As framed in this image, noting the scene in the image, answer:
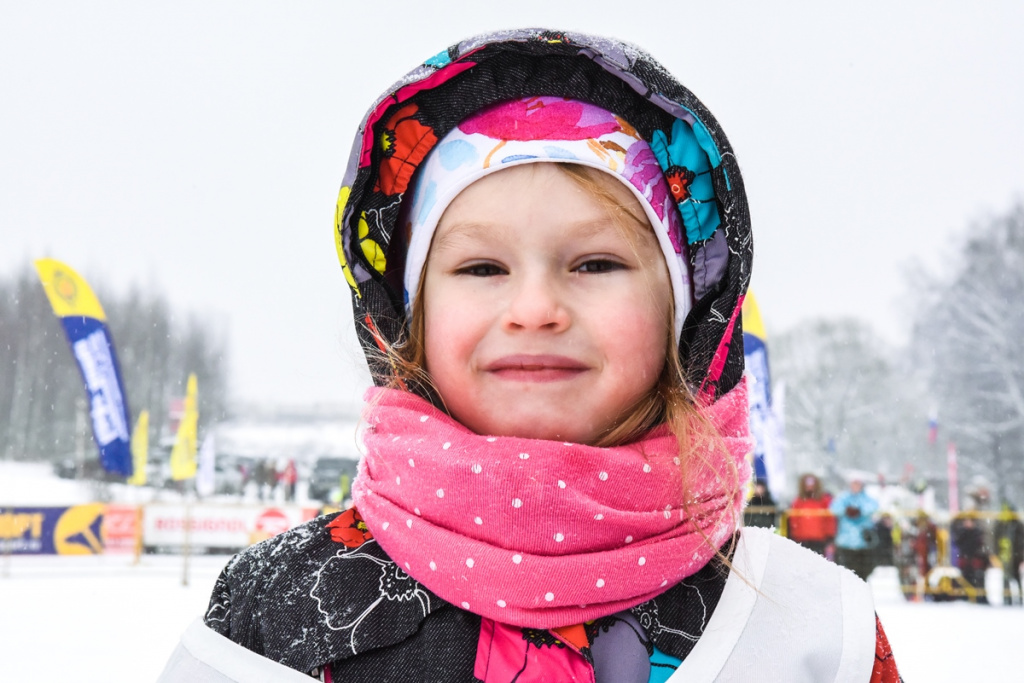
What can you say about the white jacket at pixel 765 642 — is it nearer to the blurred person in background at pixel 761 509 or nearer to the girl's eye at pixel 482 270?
the girl's eye at pixel 482 270

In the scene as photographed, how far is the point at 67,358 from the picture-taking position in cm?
426

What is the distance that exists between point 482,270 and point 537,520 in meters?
0.25

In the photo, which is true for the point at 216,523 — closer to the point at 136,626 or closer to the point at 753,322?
the point at 136,626

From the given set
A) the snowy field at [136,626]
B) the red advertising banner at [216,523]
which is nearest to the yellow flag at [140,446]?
the red advertising banner at [216,523]

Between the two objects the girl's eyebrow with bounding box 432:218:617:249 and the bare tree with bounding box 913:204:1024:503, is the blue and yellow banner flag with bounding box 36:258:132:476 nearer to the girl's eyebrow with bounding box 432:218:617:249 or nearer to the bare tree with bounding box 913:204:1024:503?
the girl's eyebrow with bounding box 432:218:617:249

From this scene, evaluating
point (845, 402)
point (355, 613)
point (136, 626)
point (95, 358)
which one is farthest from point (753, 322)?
point (845, 402)

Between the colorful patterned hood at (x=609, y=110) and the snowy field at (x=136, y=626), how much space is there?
205 cm

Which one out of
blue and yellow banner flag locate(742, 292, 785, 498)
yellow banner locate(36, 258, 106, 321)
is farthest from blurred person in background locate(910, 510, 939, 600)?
yellow banner locate(36, 258, 106, 321)

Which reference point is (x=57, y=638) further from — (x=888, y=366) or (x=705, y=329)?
(x=888, y=366)

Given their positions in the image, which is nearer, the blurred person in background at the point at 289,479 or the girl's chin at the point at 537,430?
the girl's chin at the point at 537,430

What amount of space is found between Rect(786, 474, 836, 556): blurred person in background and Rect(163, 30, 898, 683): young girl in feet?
12.7

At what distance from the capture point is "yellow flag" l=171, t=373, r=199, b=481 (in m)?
3.67

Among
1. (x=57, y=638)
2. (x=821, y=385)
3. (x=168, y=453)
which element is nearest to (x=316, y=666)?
A: (x=57, y=638)

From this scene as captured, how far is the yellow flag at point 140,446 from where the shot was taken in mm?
5266
